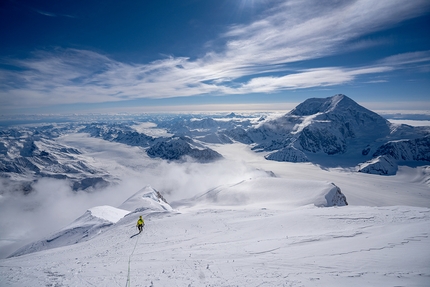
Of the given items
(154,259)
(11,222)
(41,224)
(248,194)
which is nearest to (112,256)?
(154,259)

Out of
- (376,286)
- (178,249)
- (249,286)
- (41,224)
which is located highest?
(376,286)

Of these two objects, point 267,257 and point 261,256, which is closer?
point 267,257

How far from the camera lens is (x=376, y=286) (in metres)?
Answer: 8.97

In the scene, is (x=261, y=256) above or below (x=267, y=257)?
below

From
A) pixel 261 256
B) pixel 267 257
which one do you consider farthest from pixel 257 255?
pixel 267 257

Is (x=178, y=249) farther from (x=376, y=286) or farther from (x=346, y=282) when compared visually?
(x=376, y=286)

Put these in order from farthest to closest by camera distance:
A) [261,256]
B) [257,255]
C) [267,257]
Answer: [257,255] → [261,256] → [267,257]

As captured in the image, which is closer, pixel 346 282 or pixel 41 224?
pixel 346 282

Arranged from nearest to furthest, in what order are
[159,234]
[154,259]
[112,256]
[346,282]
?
[346,282], [154,259], [112,256], [159,234]

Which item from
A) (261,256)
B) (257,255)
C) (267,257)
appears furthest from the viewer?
(257,255)

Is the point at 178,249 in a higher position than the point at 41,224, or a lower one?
higher

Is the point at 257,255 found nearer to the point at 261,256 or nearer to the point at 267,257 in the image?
the point at 261,256

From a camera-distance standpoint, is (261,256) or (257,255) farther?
(257,255)

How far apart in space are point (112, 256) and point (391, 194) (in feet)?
574
